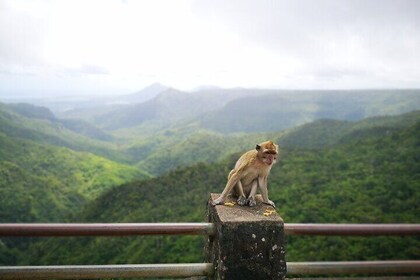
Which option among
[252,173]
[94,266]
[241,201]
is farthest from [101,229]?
[252,173]

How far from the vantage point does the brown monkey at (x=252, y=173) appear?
3536 mm

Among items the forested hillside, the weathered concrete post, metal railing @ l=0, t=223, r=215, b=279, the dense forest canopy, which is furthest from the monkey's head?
the forested hillside

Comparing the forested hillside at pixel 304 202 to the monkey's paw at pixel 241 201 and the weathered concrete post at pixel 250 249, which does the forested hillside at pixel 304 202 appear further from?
the weathered concrete post at pixel 250 249

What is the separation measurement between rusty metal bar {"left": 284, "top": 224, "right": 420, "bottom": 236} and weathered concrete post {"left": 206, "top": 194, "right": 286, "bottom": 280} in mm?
209

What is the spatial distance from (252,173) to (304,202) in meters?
42.5

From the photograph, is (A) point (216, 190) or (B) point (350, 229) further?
(A) point (216, 190)

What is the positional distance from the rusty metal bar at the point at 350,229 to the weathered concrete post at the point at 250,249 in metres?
0.21

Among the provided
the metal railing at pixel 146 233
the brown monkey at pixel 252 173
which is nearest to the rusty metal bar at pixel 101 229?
the metal railing at pixel 146 233

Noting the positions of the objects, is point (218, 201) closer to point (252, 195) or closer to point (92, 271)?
point (252, 195)

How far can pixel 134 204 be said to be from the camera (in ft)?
199

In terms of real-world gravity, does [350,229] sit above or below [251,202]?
below

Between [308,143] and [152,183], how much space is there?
186 feet

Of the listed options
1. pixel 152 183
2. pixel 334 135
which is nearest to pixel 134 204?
pixel 152 183

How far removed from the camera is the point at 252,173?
12.2ft
